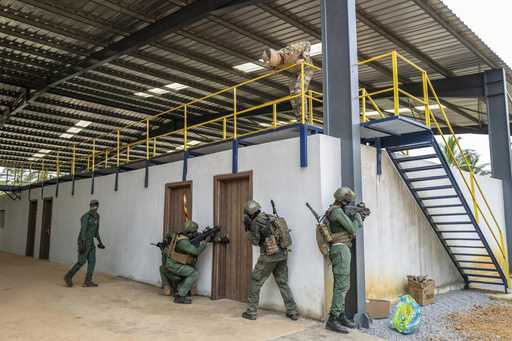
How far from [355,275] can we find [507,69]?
9226mm

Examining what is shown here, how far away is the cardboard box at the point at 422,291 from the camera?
7.81 metres

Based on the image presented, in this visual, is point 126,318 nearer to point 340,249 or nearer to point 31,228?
point 340,249

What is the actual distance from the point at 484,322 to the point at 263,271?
3755 mm

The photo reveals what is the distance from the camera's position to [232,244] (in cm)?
819

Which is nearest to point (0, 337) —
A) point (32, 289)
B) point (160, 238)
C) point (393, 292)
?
point (32, 289)

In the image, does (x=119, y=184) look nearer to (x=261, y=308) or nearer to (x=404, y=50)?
(x=261, y=308)

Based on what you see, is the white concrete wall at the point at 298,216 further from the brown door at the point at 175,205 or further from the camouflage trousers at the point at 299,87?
the camouflage trousers at the point at 299,87

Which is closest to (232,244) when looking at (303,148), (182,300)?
(182,300)

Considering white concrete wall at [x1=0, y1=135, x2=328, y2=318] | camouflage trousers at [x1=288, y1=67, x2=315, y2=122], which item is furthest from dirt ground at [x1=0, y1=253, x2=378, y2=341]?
camouflage trousers at [x1=288, y1=67, x2=315, y2=122]

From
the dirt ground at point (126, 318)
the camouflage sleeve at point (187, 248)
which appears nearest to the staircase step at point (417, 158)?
the dirt ground at point (126, 318)

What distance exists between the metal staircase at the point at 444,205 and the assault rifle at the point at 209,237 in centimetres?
380

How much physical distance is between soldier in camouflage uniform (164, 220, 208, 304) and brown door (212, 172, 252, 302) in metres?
0.45

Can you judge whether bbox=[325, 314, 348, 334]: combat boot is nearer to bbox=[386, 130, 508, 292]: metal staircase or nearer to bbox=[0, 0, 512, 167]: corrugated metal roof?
bbox=[386, 130, 508, 292]: metal staircase

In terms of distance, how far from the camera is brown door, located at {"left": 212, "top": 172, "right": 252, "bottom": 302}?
7875 millimetres
